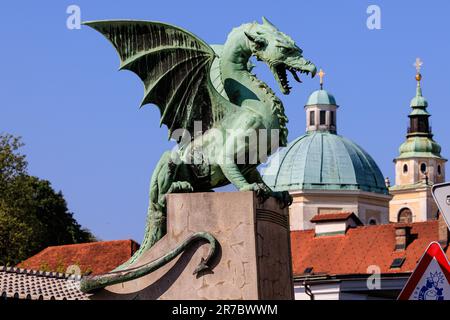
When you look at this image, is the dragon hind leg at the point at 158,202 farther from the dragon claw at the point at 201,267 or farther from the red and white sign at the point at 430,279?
the red and white sign at the point at 430,279

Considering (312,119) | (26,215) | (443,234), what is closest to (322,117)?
(312,119)

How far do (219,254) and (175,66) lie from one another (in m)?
2.54

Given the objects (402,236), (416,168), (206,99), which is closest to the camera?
(206,99)

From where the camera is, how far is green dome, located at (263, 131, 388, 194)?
93.0 meters

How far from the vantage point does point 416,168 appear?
5044 inches

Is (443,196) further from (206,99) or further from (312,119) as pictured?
(312,119)

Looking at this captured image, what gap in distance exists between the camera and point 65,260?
5056cm

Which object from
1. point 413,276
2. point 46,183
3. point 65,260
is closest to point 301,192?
point 46,183

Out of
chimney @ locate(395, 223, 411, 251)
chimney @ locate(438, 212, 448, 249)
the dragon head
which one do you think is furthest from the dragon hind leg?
chimney @ locate(395, 223, 411, 251)

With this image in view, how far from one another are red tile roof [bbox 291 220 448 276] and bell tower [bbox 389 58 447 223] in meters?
58.3

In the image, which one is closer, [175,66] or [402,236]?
[175,66]

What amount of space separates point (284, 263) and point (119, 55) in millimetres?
3006

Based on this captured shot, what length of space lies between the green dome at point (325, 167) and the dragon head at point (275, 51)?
7332cm
